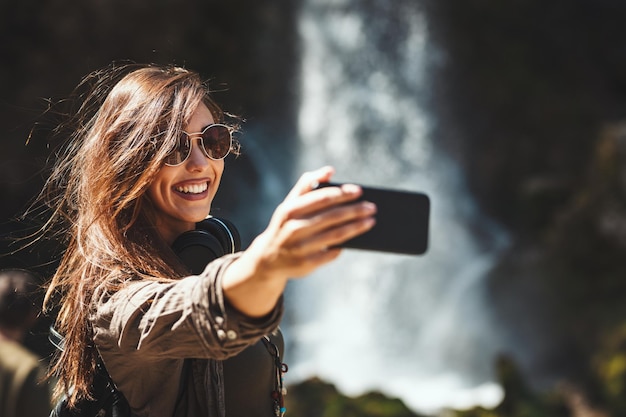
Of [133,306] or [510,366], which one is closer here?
[133,306]

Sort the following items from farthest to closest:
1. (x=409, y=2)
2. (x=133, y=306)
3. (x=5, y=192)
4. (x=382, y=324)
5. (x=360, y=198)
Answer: (x=409, y=2) < (x=382, y=324) < (x=5, y=192) < (x=133, y=306) < (x=360, y=198)

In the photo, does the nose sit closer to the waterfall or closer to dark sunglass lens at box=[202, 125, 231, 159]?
dark sunglass lens at box=[202, 125, 231, 159]

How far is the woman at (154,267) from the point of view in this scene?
0.93 m

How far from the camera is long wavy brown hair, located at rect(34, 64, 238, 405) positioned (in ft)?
3.91

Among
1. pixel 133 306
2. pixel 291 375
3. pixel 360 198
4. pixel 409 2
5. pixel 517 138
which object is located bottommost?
pixel 291 375

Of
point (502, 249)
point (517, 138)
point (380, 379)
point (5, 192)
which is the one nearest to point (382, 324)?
point (380, 379)

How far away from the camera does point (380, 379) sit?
840 centimetres

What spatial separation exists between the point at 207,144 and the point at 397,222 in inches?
19.7

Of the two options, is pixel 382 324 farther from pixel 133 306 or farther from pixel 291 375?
pixel 133 306

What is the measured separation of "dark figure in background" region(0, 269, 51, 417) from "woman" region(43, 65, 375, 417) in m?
0.78

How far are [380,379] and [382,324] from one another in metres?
1.19

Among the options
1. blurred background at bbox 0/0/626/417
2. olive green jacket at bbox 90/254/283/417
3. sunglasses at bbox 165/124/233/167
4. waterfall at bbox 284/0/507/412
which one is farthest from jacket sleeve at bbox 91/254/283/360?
waterfall at bbox 284/0/507/412

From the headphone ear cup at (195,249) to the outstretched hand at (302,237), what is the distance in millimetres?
448

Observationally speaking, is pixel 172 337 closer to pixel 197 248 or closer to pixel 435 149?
pixel 197 248
